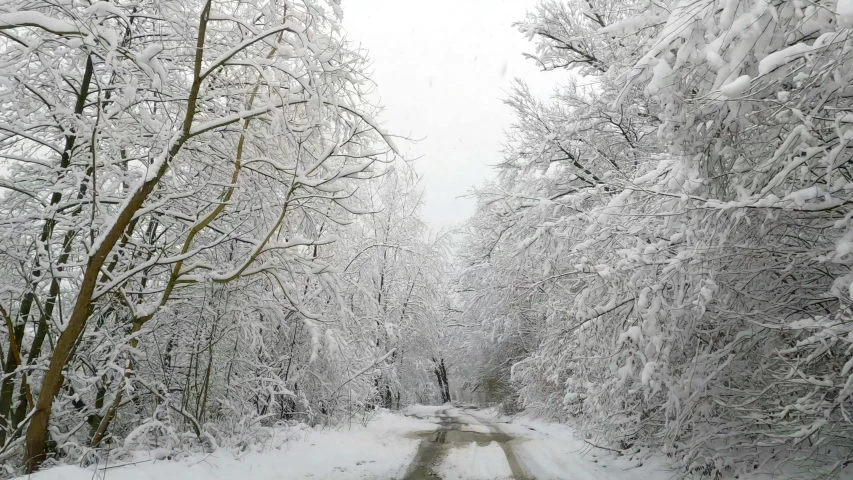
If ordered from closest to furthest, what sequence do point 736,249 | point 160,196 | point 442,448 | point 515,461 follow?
Answer: point 736,249, point 160,196, point 515,461, point 442,448

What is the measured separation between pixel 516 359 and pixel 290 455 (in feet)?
47.2

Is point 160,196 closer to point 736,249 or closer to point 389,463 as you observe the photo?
point 389,463

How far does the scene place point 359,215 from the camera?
20.1 feet

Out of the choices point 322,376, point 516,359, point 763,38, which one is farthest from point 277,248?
point 516,359

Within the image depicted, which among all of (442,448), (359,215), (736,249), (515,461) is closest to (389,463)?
(442,448)

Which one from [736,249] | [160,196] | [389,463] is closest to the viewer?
[736,249]

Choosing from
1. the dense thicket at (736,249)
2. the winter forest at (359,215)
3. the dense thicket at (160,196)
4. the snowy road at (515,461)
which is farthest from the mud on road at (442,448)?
the dense thicket at (736,249)

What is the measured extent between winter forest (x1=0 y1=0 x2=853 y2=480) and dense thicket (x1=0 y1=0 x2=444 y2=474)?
0.15 ft

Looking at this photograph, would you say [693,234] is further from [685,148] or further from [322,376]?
[322,376]

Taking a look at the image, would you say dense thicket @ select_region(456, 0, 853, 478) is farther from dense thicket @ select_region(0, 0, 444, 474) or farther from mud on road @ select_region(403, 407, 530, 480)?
dense thicket @ select_region(0, 0, 444, 474)

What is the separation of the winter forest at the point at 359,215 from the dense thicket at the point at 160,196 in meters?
0.05

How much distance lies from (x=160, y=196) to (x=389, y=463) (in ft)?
16.7

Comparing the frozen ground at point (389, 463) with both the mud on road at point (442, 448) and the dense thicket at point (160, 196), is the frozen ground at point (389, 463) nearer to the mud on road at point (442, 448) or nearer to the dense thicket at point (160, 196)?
the mud on road at point (442, 448)

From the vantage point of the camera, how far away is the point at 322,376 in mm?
10531
